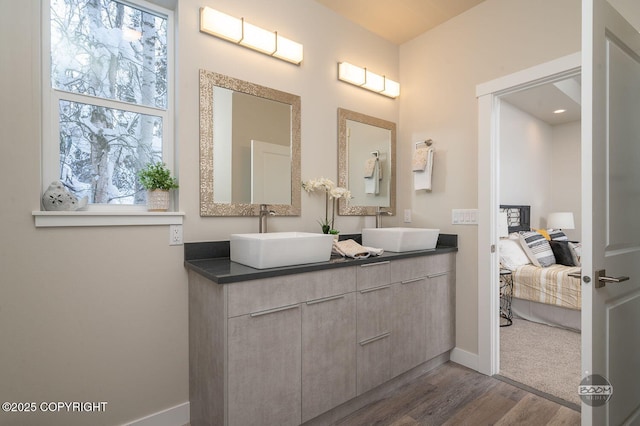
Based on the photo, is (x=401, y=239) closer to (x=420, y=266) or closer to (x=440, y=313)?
(x=420, y=266)

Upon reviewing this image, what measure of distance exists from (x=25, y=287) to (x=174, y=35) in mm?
1517

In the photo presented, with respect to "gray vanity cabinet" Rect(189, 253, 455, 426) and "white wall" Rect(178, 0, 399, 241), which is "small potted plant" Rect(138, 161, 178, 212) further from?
"gray vanity cabinet" Rect(189, 253, 455, 426)

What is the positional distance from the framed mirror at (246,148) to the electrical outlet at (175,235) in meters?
0.17

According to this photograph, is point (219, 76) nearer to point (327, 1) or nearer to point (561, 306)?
point (327, 1)

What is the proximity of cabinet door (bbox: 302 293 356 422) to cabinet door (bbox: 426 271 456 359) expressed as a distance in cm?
78

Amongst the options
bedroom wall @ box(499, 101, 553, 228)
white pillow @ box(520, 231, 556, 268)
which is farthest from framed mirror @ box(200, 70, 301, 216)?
bedroom wall @ box(499, 101, 553, 228)

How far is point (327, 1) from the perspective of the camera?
2412 millimetres

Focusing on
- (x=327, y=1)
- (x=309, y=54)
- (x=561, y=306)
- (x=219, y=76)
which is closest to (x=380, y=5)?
(x=327, y=1)

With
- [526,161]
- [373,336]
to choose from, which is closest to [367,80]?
[373,336]

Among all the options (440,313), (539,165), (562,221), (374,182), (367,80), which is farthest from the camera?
(539,165)

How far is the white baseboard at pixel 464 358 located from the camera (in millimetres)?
2459

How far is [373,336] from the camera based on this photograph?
198cm

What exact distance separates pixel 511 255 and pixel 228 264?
3332 mm

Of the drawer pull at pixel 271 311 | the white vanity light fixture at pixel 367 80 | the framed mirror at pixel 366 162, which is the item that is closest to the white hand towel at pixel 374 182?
the framed mirror at pixel 366 162
